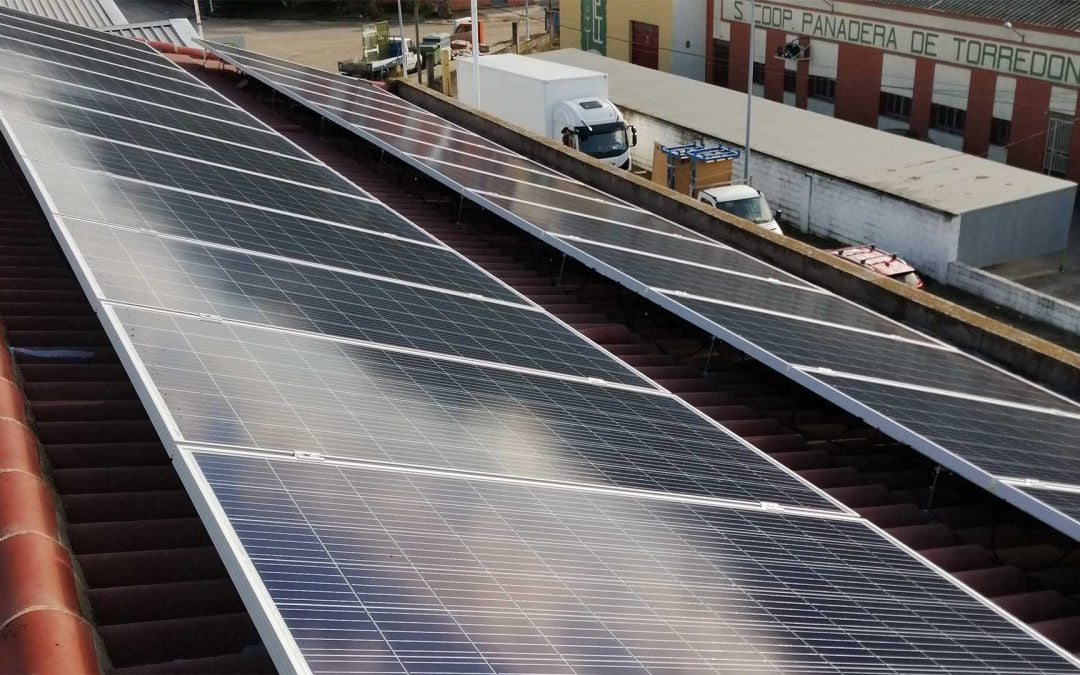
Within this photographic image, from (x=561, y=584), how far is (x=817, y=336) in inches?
234

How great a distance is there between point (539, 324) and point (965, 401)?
3885 millimetres

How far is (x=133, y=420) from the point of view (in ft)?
27.2

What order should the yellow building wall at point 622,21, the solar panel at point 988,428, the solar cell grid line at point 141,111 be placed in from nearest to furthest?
the solar panel at point 988,428
the solar cell grid line at point 141,111
the yellow building wall at point 622,21

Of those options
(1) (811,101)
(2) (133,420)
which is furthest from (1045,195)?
(2) (133,420)

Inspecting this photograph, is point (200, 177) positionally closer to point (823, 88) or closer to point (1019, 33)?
point (1019, 33)

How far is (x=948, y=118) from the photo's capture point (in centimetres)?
4238

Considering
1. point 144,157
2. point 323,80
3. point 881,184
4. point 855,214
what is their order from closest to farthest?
point 144,157, point 323,80, point 881,184, point 855,214

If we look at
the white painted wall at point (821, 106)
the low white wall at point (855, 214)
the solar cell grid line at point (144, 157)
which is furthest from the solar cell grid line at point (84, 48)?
the white painted wall at point (821, 106)

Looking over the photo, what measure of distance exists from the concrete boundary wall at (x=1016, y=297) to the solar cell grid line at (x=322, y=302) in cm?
2281

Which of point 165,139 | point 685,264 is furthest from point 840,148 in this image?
point 165,139

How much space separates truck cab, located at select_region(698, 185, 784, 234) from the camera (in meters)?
32.3

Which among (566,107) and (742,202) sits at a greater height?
(566,107)

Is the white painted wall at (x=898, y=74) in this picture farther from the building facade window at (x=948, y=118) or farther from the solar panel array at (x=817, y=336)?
the solar panel array at (x=817, y=336)

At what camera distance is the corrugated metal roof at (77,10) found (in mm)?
32656
